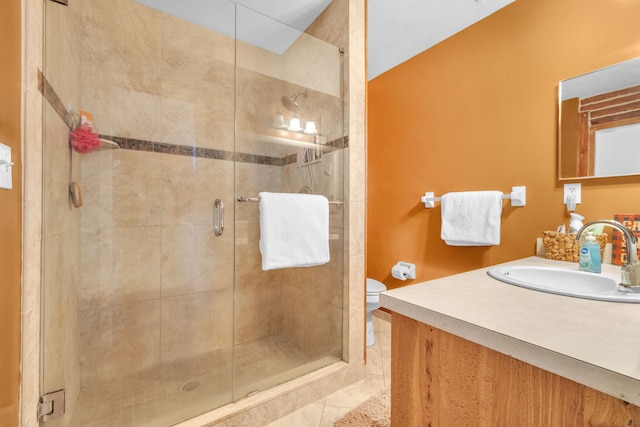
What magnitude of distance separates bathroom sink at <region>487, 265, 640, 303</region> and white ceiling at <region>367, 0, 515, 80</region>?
61.2 inches

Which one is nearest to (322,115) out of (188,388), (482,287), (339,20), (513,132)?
(339,20)

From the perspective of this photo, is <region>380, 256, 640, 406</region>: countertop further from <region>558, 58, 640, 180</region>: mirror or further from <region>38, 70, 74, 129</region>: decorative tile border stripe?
<region>38, 70, 74, 129</region>: decorative tile border stripe

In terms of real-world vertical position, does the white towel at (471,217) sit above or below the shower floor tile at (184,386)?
above

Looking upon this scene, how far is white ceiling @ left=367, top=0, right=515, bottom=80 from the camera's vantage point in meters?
1.61

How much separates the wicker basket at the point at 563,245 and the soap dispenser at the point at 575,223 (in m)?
0.04

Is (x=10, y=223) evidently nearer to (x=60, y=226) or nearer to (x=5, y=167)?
(x=5, y=167)

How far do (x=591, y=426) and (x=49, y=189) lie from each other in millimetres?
1571

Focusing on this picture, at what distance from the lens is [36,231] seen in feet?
2.80

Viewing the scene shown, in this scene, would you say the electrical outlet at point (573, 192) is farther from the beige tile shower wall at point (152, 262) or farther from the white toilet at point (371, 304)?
the beige tile shower wall at point (152, 262)

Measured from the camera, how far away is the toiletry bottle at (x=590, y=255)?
94cm

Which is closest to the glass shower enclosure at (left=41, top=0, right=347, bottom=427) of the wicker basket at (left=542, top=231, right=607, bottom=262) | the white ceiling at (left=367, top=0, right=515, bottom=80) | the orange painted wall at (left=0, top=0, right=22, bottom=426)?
the white ceiling at (left=367, top=0, right=515, bottom=80)

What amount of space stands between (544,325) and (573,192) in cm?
118

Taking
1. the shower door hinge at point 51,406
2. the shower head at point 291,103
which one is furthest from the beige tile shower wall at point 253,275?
the shower door hinge at point 51,406

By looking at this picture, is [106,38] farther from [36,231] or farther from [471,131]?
[471,131]
